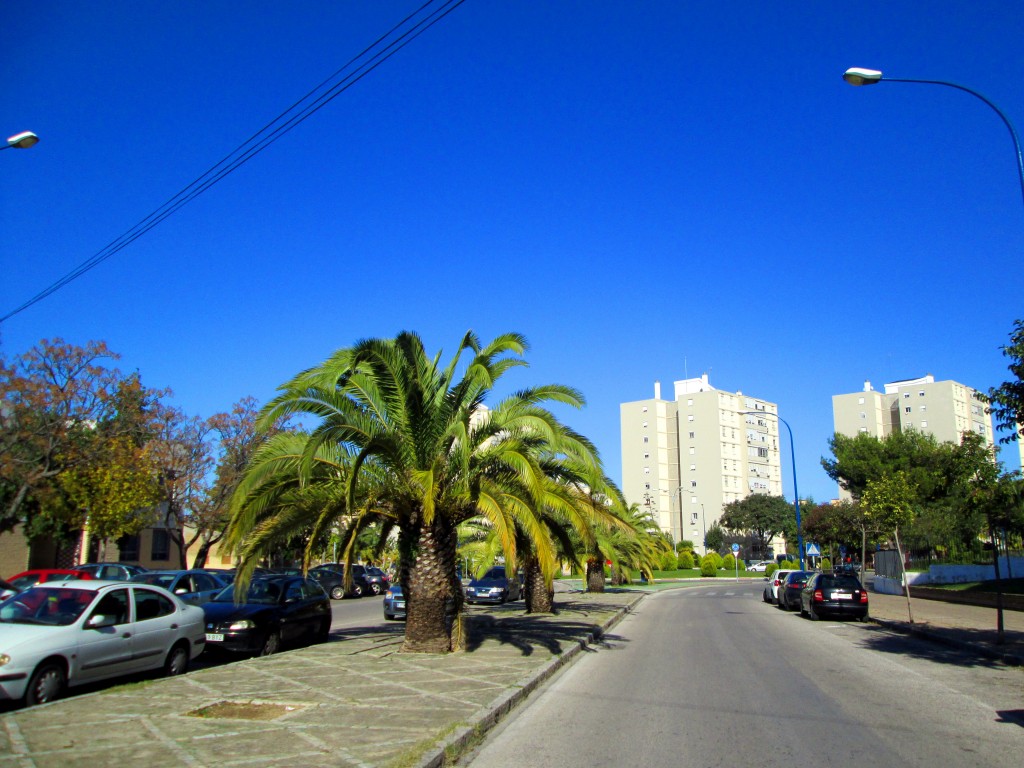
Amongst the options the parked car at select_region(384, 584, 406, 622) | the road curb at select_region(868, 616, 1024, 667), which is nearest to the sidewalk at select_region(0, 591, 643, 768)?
the road curb at select_region(868, 616, 1024, 667)

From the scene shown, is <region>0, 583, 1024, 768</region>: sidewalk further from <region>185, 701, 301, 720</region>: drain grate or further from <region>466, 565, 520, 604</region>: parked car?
<region>466, 565, 520, 604</region>: parked car

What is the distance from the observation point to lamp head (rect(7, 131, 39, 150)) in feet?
43.0

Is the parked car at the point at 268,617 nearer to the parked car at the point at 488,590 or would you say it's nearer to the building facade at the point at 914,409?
the parked car at the point at 488,590

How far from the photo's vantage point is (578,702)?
10141 millimetres

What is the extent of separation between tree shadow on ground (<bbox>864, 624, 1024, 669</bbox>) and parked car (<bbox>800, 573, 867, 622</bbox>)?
8.77 ft

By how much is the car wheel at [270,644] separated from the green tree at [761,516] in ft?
301

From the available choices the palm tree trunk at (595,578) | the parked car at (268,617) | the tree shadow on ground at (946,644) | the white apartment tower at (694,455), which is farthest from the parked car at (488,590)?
the white apartment tower at (694,455)

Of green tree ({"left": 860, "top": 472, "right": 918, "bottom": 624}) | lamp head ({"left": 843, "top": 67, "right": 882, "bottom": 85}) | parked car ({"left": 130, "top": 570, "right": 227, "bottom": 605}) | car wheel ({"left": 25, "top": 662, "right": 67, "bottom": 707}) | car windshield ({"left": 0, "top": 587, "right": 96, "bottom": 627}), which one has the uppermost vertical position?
lamp head ({"left": 843, "top": 67, "right": 882, "bottom": 85})

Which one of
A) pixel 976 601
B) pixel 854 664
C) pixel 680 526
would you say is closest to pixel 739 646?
pixel 854 664

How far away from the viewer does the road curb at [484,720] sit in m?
6.90

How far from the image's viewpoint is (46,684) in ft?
30.3

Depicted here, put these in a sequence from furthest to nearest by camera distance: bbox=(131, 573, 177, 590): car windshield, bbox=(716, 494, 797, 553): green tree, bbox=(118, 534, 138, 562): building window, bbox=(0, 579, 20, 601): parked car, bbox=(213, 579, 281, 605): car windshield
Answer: bbox=(716, 494, 797, 553): green tree → bbox=(118, 534, 138, 562): building window → bbox=(131, 573, 177, 590): car windshield → bbox=(0, 579, 20, 601): parked car → bbox=(213, 579, 281, 605): car windshield

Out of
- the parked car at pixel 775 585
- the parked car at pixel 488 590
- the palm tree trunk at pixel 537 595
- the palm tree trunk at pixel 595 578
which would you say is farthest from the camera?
the palm tree trunk at pixel 595 578

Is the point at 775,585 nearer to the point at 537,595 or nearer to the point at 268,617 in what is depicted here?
the point at 537,595
